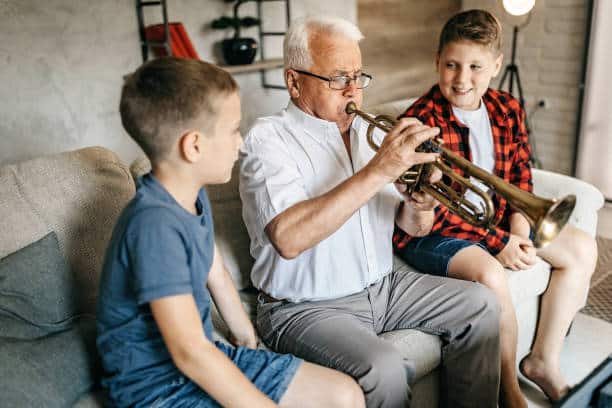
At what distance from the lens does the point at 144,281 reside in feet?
3.50

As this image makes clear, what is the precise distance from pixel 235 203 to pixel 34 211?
616mm

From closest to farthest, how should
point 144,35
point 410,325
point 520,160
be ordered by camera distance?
point 410,325
point 520,160
point 144,35

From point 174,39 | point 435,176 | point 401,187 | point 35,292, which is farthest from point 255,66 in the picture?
point 35,292

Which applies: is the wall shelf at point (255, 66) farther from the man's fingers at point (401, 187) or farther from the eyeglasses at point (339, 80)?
the man's fingers at point (401, 187)

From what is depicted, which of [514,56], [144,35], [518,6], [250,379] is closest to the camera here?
[250,379]

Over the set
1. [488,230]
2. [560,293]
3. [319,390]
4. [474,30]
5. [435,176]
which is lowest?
[560,293]

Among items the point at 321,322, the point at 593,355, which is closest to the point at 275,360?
the point at 321,322

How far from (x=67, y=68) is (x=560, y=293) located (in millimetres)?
2306

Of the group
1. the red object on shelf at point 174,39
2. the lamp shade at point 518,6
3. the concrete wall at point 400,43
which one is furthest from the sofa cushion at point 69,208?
the concrete wall at point 400,43

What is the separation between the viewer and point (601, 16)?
3.46 m

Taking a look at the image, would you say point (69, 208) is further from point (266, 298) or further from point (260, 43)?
point (260, 43)

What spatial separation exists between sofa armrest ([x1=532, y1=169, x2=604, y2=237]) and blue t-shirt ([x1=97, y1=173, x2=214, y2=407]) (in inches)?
59.3

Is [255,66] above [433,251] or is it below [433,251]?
above

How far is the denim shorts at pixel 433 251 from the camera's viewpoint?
1.80 meters
